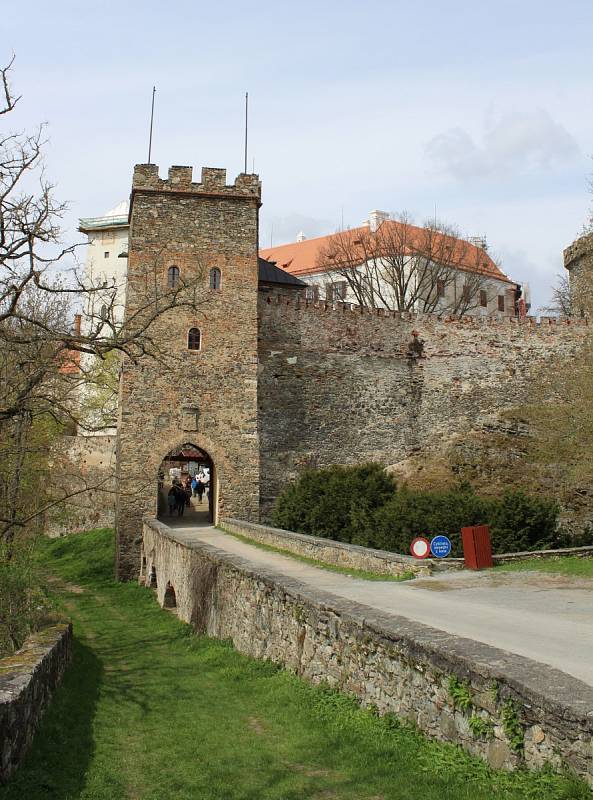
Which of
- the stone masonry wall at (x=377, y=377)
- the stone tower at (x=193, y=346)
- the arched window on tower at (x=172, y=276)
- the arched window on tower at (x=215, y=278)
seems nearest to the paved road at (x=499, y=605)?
the stone tower at (x=193, y=346)

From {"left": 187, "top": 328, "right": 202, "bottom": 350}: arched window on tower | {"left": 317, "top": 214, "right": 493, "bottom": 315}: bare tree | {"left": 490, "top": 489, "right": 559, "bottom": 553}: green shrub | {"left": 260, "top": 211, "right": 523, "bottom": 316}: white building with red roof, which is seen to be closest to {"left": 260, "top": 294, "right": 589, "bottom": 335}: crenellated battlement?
{"left": 187, "top": 328, "right": 202, "bottom": 350}: arched window on tower

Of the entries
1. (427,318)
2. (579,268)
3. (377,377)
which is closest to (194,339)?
(377,377)

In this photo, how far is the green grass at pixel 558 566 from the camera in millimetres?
12688

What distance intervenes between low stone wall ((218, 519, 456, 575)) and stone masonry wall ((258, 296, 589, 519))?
25.8ft

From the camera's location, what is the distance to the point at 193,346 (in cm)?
2262

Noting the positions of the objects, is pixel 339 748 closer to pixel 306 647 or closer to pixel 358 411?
pixel 306 647

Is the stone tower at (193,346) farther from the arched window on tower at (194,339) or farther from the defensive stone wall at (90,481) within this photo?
the defensive stone wall at (90,481)

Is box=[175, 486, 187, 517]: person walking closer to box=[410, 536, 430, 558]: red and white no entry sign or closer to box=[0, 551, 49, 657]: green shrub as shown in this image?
box=[410, 536, 430, 558]: red and white no entry sign

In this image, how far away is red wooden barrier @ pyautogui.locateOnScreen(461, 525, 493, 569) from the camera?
43.0 ft

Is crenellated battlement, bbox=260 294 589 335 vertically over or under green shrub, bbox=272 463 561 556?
over

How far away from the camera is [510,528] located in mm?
15109

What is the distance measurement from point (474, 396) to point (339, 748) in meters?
22.4

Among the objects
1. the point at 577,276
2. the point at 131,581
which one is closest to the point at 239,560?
the point at 131,581

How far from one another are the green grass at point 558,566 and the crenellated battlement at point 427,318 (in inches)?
523
